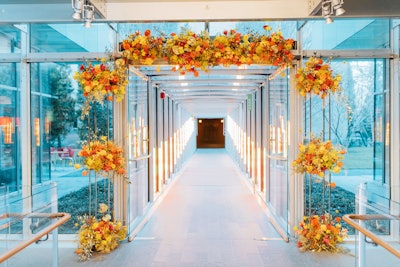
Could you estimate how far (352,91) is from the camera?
9.70 m

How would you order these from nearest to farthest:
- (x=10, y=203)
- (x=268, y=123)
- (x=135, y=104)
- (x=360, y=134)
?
(x=10, y=203) < (x=135, y=104) < (x=268, y=123) < (x=360, y=134)

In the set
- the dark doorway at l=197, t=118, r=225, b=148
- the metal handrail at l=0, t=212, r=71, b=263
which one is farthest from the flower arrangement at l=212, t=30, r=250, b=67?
the dark doorway at l=197, t=118, r=225, b=148

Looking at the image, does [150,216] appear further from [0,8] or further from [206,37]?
[0,8]

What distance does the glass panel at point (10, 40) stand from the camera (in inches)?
197

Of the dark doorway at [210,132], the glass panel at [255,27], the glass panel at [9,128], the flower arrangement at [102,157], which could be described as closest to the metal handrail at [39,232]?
the flower arrangement at [102,157]

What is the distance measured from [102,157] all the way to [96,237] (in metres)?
1.00

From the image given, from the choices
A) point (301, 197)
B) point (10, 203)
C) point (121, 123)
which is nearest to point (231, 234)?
point (301, 197)

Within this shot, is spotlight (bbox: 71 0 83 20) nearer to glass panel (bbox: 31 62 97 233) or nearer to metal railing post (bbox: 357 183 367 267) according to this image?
glass panel (bbox: 31 62 97 233)

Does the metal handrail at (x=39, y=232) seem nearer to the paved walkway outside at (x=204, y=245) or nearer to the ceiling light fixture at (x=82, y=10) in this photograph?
the paved walkway outside at (x=204, y=245)

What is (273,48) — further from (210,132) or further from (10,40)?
(210,132)

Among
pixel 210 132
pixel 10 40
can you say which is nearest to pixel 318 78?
pixel 10 40

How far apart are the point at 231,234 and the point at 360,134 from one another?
6104 millimetres

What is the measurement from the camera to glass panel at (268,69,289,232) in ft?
17.5

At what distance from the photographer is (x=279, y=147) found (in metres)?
6.20
